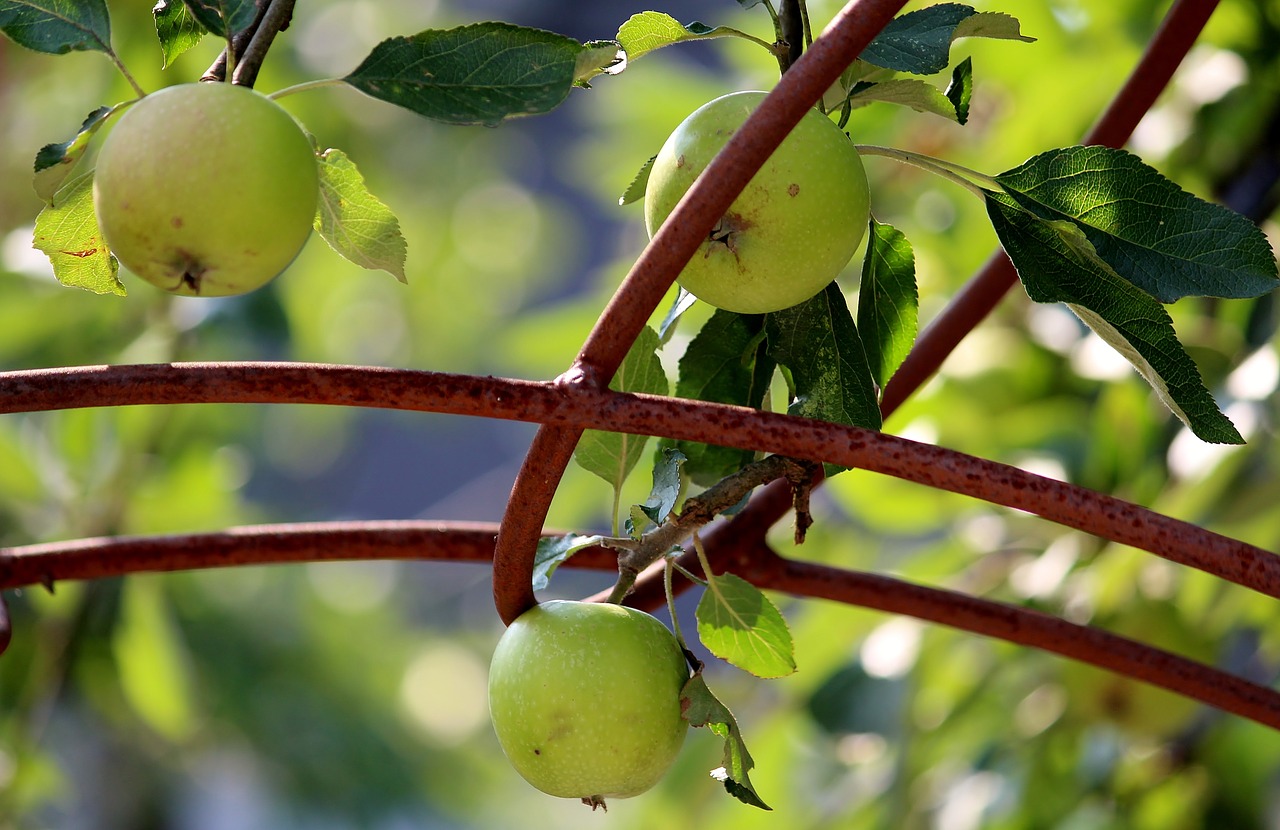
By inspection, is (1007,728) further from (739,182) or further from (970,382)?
(739,182)

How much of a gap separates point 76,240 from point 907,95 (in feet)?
0.69

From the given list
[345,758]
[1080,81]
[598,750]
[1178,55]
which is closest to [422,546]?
[598,750]

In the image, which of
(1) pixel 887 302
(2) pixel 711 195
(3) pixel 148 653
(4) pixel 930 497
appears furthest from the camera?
(3) pixel 148 653

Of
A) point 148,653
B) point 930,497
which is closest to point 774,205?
point 930,497

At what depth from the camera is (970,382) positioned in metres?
0.70

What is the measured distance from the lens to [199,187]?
224mm

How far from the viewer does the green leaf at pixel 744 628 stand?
30 centimetres

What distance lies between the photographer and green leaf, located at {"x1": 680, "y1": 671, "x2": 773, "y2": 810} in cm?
27

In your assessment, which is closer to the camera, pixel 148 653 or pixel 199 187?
pixel 199 187

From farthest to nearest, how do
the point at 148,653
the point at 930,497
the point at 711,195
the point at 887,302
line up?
the point at 148,653
the point at 930,497
the point at 887,302
the point at 711,195

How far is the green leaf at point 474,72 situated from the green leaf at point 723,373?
108mm

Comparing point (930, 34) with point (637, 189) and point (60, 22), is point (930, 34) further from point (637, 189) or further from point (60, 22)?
point (60, 22)

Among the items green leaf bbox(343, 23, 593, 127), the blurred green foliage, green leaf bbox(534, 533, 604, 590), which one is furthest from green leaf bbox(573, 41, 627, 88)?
the blurred green foliage

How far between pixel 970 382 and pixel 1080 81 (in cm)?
18
